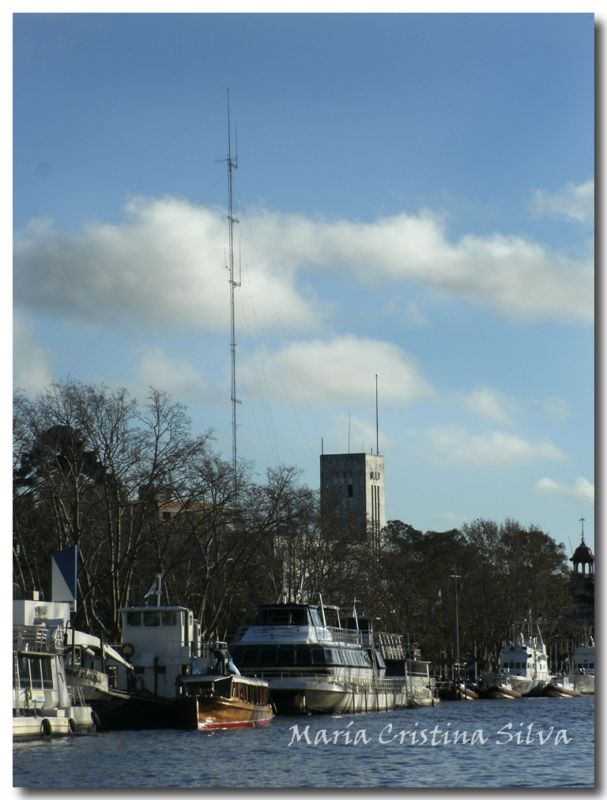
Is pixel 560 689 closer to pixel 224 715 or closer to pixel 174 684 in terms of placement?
pixel 174 684

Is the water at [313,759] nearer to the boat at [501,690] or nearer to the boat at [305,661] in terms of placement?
the boat at [305,661]

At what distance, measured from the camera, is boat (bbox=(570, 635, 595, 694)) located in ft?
423

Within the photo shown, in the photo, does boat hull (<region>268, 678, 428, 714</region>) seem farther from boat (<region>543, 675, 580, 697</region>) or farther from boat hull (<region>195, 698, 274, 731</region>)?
boat (<region>543, 675, 580, 697</region>)

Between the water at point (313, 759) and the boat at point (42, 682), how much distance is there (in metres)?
0.87

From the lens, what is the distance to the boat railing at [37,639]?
149 feet

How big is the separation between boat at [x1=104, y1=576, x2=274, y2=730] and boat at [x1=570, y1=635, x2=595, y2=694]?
73335mm

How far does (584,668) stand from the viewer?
456 ft

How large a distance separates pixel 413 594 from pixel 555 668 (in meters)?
47.0

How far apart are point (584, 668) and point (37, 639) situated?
102 m

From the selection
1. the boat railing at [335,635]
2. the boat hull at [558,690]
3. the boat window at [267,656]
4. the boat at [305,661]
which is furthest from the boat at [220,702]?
the boat hull at [558,690]

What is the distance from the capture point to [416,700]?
294 ft

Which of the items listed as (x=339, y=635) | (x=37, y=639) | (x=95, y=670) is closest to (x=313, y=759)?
(x=37, y=639)

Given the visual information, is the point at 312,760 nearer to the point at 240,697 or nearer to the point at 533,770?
the point at 533,770
